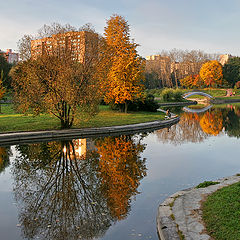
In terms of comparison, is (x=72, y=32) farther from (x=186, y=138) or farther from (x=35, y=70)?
(x=186, y=138)

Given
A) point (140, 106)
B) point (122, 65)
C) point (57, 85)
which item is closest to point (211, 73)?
point (140, 106)

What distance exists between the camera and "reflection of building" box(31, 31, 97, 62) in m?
18.4

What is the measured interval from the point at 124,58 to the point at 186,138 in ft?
47.5

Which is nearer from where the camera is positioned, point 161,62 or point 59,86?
point 59,86

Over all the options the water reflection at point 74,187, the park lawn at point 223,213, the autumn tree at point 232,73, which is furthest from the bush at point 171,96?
the park lawn at point 223,213

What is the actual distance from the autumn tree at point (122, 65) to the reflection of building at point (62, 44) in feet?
30.6

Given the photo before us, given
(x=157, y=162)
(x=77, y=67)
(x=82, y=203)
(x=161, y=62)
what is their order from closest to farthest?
(x=82, y=203) < (x=157, y=162) < (x=77, y=67) < (x=161, y=62)

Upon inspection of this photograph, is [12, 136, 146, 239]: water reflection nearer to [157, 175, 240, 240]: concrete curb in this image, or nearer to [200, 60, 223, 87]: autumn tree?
[157, 175, 240, 240]: concrete curb

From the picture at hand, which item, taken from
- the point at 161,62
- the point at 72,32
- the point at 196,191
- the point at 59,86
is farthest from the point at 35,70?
the point at 161,62

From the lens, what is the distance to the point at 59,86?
17578 mm

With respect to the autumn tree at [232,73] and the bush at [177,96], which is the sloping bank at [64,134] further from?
the autumn tree at [232,73]

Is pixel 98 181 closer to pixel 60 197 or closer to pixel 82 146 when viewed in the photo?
pixel 60 197

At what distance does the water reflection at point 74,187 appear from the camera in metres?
6.00

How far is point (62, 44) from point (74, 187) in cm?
1297
